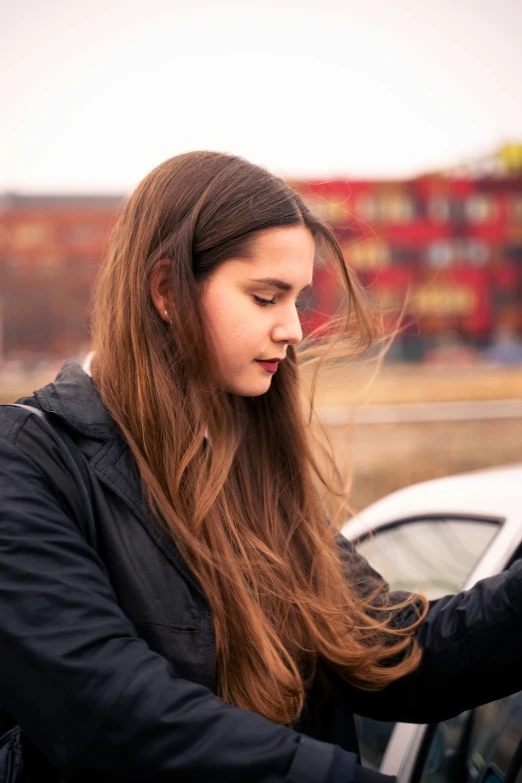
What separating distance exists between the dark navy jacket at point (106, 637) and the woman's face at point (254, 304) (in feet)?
0.74

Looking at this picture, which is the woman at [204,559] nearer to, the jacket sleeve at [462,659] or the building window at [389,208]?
the jacket sleeve at [462,659]

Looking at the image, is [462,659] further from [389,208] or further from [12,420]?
[389,208]

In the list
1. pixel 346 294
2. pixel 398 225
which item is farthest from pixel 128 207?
pixel 398 225

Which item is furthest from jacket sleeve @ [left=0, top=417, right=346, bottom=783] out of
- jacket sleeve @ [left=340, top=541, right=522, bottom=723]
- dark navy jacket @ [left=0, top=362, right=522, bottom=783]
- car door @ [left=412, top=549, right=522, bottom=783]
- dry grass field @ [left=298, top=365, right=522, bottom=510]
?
dry grass field @ [left=298, top=365, right=522, bottom=510]

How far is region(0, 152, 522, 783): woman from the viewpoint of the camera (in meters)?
1.04

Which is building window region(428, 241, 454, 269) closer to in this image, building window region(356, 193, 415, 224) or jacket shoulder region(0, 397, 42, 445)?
building window region(356, 193, 415, 224)

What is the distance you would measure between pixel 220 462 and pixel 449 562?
40.8 inches

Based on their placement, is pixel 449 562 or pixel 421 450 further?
pixel 421 450

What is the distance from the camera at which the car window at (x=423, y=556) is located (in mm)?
2115

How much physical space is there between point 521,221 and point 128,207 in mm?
63718

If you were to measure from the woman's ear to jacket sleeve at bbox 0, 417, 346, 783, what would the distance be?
45 cm

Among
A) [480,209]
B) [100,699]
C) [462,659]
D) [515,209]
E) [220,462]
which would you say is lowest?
[480,209]

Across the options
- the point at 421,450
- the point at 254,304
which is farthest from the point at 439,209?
the point at 254,304

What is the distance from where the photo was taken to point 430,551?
7.64ft
